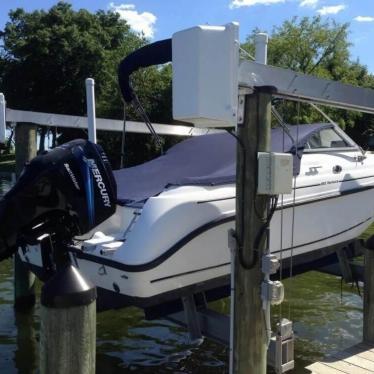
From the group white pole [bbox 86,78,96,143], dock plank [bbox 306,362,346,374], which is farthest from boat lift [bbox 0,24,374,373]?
white pole [bbox 86,78,96,143]

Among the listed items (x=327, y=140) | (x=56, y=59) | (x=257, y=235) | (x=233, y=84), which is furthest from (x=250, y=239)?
(x=56, y=59)

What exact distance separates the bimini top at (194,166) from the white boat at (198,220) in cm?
1

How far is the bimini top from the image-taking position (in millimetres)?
4449

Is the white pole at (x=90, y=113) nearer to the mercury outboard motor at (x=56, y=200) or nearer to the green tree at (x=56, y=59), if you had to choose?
the mercury outboard motor at (x=56, y=200)

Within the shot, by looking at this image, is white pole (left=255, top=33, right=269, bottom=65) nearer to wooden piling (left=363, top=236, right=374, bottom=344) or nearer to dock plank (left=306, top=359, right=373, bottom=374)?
wooden piling (left=363, top=236, right=374, bottom=344)

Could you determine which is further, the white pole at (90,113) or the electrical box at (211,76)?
the white pole at (90,113)

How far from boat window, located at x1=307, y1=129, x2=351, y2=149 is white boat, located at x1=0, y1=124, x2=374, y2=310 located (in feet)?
0.04

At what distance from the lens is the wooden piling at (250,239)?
3.16 meters

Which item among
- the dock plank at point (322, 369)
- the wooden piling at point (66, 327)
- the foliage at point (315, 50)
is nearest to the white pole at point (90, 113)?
the dock plank at point (322, 369)

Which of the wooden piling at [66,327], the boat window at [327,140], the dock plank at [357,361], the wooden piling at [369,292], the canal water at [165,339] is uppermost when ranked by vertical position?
the boat window at [327,140]

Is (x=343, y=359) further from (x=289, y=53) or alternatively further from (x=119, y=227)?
(x=289, y=53)

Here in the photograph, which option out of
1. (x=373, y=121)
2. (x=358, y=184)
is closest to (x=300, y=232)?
(x=358, y=184)

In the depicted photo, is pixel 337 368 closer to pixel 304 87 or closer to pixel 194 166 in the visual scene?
pixel 304 87

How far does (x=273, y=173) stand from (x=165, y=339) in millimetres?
3154
